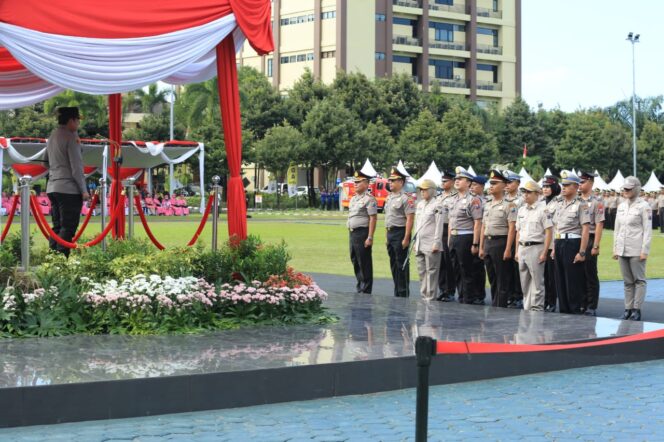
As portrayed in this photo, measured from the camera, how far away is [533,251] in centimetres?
1162

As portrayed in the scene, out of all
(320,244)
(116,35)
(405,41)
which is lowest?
(320,244)

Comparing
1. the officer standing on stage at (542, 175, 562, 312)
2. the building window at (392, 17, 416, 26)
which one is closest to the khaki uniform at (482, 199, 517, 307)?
the officer standing on stage at (542, 175, 562, 312)

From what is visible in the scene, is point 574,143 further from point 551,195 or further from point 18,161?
point 551,195

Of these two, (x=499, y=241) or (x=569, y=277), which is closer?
(x=569, y=277)

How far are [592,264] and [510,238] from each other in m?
1.07

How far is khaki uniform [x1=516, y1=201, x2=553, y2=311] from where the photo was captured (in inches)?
456

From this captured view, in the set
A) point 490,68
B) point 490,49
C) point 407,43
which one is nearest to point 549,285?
point 407,43

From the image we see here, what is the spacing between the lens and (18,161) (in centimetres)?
2230

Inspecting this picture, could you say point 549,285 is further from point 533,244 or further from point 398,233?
point 398,233

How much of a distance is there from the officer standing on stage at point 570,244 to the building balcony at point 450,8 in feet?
216

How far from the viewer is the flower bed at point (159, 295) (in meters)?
8.60

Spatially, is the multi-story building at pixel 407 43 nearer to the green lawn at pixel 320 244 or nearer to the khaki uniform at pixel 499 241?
the green lawn at pixel 320 244

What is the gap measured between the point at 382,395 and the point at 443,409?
648 mm

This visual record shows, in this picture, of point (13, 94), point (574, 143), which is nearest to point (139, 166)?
point (13, 94)
